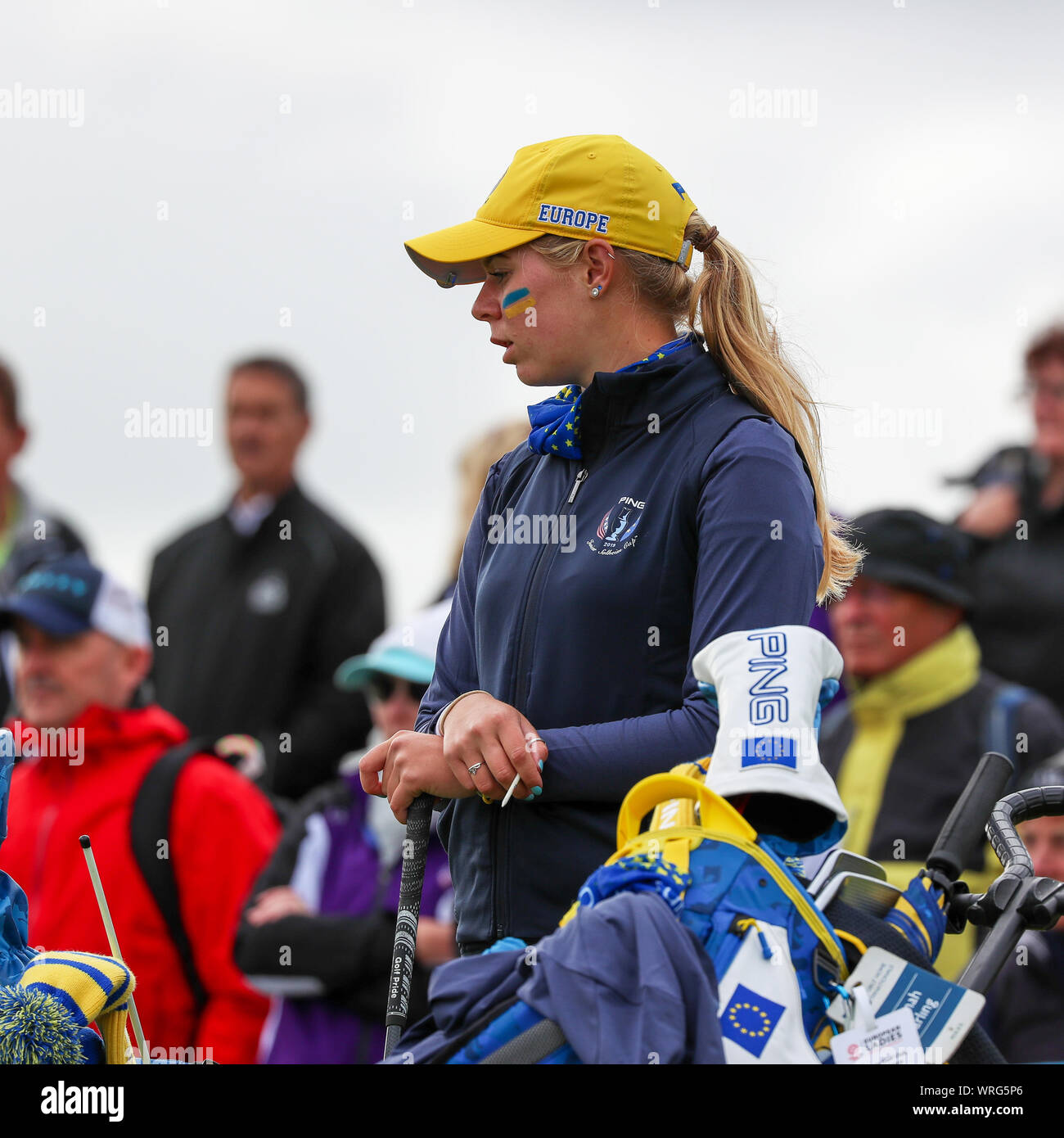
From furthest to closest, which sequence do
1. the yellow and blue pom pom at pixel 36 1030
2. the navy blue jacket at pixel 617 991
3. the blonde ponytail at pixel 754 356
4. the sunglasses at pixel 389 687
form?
1. the sunglasses at pixel 389 687
2. the blonde ponytail at pixel 754 356
3. the yellow and blue pom pom at pixel 36 1030
4. the navy blue jacket at pixel 617 991

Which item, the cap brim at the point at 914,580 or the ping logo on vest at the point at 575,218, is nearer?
the ping logo on vest at the point at 575,218

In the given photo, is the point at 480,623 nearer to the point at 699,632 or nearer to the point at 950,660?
the point at 699,632

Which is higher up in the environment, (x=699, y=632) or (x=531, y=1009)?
(x=699, y=632)

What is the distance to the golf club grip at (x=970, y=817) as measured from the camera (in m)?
2.40

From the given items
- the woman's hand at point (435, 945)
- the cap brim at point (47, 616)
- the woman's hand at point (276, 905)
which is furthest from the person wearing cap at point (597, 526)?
the cap brim at point (47, 616)

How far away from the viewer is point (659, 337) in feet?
9.18

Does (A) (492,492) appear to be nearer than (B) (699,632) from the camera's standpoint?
No

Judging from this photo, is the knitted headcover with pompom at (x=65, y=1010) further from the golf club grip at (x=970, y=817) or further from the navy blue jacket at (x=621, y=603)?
the golf club grip at (x=970, y=817)

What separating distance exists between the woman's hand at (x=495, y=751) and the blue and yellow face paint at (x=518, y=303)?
68cm

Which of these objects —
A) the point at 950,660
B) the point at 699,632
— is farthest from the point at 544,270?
the point at 950,660

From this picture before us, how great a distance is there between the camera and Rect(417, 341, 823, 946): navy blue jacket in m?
2.40

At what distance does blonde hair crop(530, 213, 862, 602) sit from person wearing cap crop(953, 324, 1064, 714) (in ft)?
8.58
